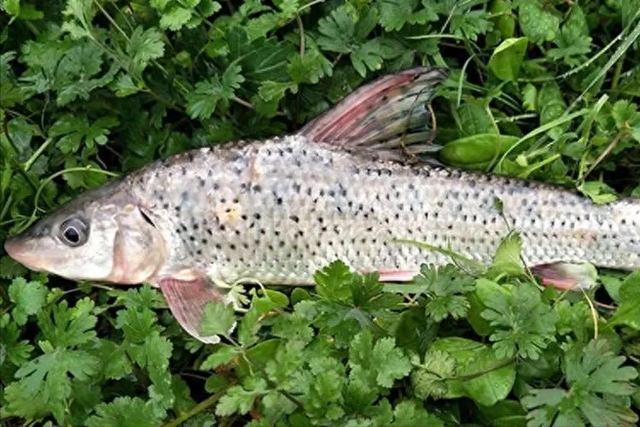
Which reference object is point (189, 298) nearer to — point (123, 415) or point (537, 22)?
point (123, 415)

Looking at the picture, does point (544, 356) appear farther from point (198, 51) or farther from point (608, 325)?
point (198, 51)

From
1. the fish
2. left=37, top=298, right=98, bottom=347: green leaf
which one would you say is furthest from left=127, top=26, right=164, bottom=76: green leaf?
left=37, top=298, right=98, bottom=347: green leaf

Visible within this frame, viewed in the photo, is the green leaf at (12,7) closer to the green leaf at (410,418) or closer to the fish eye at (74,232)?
the fish eye at (74,232)

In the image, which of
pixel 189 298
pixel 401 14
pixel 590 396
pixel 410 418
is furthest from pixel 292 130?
pixel 590 396

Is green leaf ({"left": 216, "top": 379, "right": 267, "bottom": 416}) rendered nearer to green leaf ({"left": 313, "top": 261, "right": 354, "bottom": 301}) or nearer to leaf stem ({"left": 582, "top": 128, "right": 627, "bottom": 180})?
green leaf ({"left": 313, "top": 261, "right": 354, "bottom": 301})

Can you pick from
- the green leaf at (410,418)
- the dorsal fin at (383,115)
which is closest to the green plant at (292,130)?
the green leaf at (410,418)
